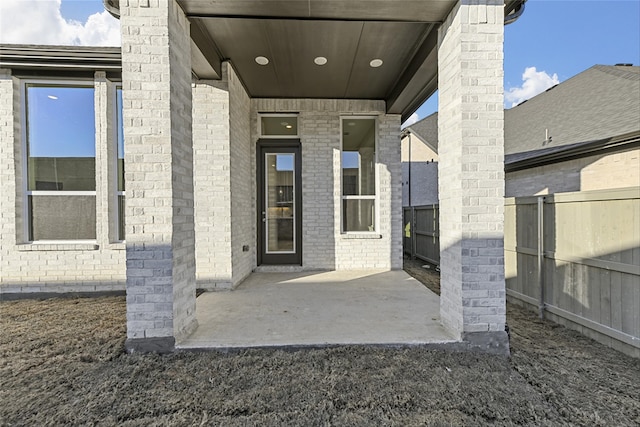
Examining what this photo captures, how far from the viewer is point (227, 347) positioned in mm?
2559

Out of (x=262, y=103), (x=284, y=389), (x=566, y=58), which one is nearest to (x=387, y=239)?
(x=262, y=103)

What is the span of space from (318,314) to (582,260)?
2782 millimetres

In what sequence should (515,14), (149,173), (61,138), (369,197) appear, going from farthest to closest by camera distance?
(369,197) → (61,138) → (515,14) → (149,173)

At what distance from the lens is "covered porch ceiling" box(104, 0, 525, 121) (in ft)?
8.87

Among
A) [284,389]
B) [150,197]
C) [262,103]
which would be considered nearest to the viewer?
[284,389]

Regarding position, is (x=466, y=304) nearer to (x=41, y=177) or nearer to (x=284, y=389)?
(x=284, y=389)

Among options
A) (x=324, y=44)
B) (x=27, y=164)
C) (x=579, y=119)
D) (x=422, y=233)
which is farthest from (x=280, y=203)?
(x=579, y=119)

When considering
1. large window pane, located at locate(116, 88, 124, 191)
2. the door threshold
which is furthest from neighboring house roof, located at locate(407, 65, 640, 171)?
large window pane, located at locate(116, 88, 124, 191)

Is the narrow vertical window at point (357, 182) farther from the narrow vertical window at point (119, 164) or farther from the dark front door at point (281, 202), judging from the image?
the narrow vertical window at point (119, 164)

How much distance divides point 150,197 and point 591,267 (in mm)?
4205

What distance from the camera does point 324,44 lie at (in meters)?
3.67

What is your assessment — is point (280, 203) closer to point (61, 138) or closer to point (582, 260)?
point (61, 138)

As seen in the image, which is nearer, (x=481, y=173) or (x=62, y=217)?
(x=481, y=173)

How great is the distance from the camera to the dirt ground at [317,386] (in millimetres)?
1813
